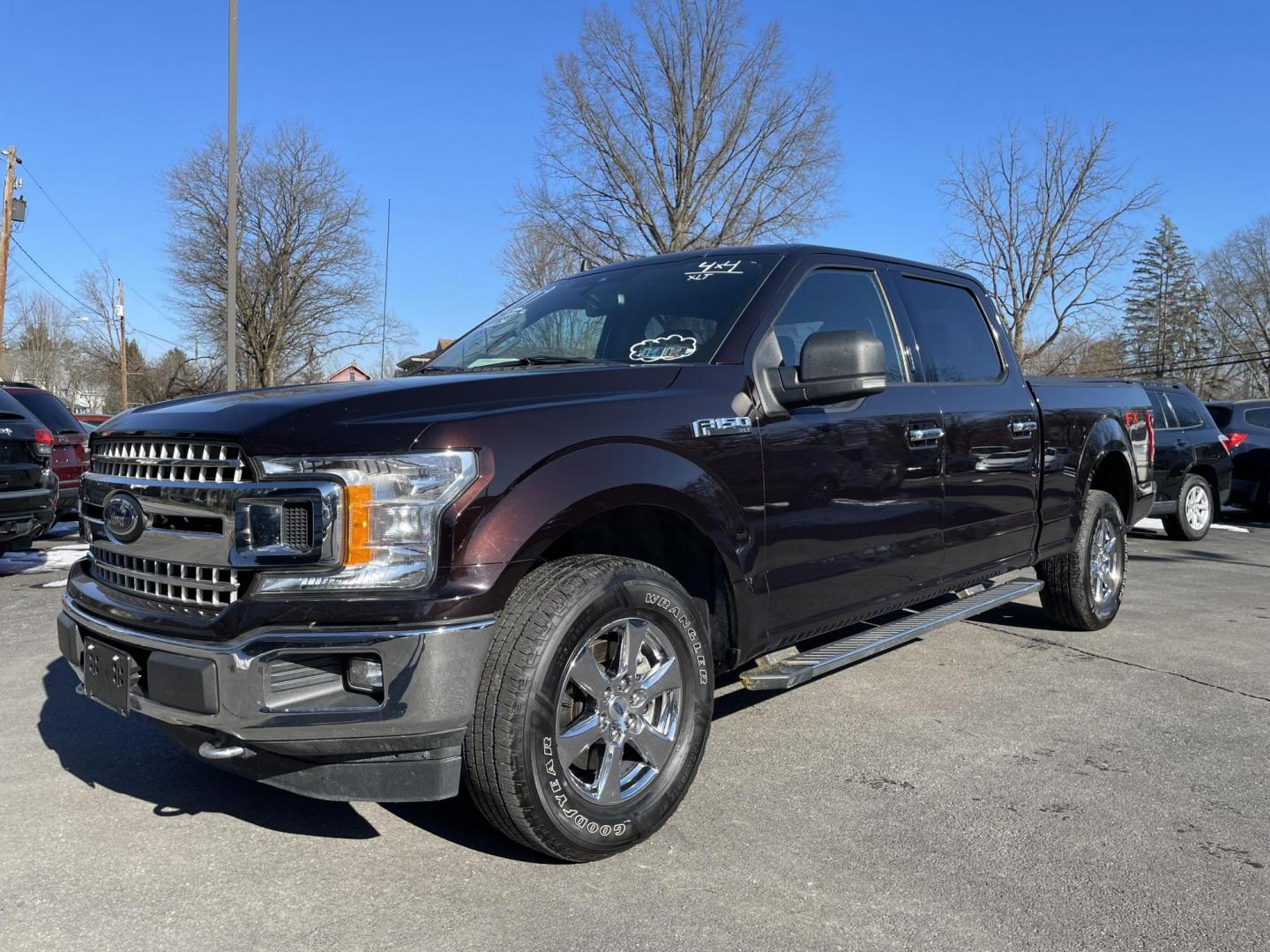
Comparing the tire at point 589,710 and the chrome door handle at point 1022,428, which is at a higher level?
the chrome door handle at point 1022,428

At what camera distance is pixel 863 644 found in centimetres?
394

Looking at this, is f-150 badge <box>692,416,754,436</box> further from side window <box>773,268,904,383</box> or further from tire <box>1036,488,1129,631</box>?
tire <box>1036,488,1129,631</box>

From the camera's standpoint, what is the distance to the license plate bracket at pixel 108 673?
9.05 feet

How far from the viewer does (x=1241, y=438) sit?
1345 cm

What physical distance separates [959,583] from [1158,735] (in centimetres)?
102

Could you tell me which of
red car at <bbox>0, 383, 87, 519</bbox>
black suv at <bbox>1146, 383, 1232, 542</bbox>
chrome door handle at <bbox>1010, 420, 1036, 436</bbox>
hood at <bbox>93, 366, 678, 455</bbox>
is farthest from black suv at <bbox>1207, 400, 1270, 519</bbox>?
red car at <bbox>0, 383, 87, 519</bbox>

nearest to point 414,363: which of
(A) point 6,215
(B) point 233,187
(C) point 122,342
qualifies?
(B) point 233,187

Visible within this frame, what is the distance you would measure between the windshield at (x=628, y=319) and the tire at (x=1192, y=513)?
9477mm

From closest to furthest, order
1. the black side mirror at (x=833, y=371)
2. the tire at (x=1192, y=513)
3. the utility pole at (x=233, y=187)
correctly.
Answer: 1. the black side mirror at (x=833, y=371)
2. the tire at (x=1192, y=513)
3. the utility pole at (x=233, y=187)

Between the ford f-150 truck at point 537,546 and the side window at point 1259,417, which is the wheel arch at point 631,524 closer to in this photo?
the ford f-150 truck at point 537,546

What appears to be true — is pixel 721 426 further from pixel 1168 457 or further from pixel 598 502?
pixel 1168 457

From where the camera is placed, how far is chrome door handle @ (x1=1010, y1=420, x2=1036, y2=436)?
4.91 m

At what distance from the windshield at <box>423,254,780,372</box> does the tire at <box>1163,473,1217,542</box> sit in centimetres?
948

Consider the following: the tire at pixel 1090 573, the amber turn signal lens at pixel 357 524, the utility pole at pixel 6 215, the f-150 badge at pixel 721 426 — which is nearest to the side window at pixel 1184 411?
the tire at pixel 1090 573
